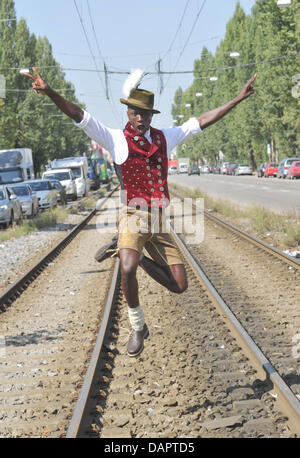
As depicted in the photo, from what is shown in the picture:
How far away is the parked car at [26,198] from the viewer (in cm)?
2620

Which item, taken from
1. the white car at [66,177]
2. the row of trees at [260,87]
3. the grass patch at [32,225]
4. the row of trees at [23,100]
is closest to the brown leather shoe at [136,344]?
the grass patch at [32,225]

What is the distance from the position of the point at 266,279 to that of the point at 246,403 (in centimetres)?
521

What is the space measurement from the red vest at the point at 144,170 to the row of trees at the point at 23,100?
164ft

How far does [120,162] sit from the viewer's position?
4.66 metres

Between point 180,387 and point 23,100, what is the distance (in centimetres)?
6878

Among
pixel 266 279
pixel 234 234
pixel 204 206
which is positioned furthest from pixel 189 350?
pixel 204 206

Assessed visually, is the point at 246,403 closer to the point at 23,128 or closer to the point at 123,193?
the point at 123,193

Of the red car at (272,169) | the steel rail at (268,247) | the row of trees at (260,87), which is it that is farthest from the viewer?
the red car at (272,169)

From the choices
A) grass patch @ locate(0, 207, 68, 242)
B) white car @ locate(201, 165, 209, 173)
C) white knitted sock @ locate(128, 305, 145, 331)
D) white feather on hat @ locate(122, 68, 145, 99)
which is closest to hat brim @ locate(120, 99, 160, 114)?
white feather on hat @ locate(122, 68, 145, 99)

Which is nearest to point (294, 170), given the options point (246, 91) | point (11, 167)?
point (11, 167)

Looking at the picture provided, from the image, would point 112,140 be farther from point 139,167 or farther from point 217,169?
point 217,169

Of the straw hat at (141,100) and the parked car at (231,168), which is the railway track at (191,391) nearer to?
the straw hat at (141,100)

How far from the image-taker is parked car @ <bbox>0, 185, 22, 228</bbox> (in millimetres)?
22406

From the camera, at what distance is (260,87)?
56.8m
